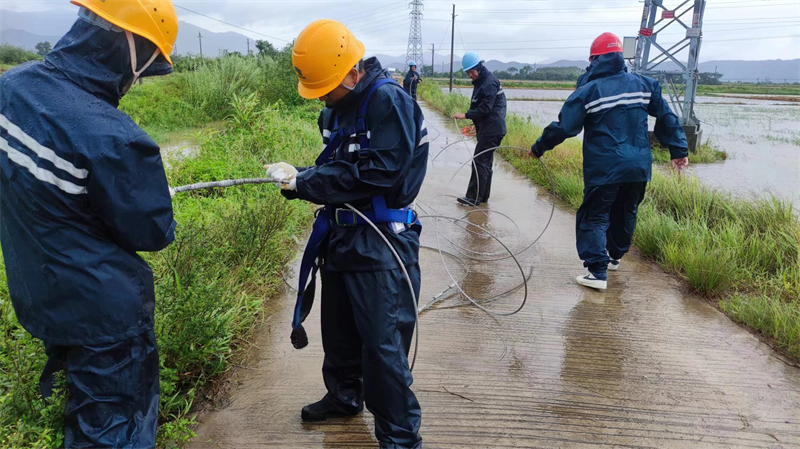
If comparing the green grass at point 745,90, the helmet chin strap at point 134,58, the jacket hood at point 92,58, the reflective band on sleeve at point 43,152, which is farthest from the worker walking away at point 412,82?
the green grass at point 745,90

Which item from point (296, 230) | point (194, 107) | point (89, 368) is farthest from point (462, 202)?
point (194, 107)

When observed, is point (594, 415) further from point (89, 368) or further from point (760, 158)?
point (760, 158)

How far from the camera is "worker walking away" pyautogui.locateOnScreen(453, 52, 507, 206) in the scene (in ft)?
24.1

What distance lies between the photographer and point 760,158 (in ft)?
49.1

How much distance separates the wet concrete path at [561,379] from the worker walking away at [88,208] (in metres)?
0.85

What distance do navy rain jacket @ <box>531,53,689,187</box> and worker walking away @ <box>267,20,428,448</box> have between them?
249 centimetres

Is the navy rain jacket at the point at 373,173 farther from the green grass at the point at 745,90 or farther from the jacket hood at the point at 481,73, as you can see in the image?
the green grass at the point at 745,90

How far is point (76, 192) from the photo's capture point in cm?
182

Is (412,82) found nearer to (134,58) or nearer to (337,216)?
(337,216)

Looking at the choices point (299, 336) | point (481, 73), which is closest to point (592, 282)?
point (299, 336)

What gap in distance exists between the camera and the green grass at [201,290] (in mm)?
2264

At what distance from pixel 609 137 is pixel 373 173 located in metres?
2.91

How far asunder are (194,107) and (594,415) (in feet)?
45.9

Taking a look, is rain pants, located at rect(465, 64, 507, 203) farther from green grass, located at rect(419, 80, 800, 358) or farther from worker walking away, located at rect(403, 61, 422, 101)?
worker walking away, located at rect(403, 61, 422, 101)
